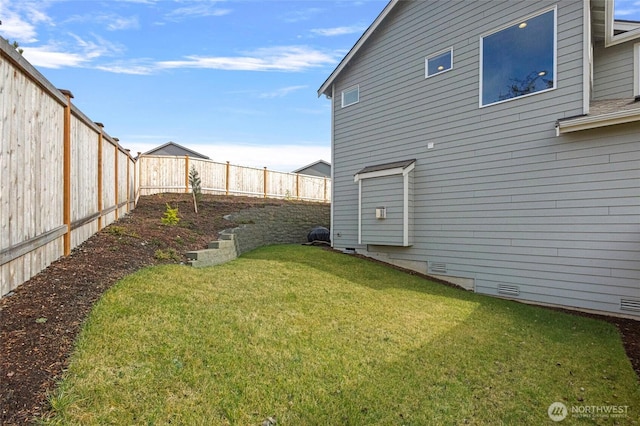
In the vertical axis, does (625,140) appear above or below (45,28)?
below

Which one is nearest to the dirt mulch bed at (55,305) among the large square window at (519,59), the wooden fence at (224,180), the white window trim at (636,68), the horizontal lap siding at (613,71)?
the large square window at (519,59)

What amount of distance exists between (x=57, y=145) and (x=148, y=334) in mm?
2585

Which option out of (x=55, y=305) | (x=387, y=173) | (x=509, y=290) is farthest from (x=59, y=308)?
(x=509, y=290)

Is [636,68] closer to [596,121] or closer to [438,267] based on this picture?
[596,121]

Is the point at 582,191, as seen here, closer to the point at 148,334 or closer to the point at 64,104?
the point at 148,334

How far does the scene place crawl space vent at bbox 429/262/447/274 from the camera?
7480 mm

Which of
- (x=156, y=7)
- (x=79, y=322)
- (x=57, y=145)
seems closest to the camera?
(x=79, y=322)

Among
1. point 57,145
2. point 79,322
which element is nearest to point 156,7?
point 57,145

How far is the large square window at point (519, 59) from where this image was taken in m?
6.14

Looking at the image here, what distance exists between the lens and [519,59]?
649 centimetres

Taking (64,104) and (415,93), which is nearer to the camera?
(64,104)

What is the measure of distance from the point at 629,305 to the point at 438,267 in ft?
10.2

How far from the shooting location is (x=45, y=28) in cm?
689

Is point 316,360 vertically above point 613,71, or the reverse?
point 613,71
